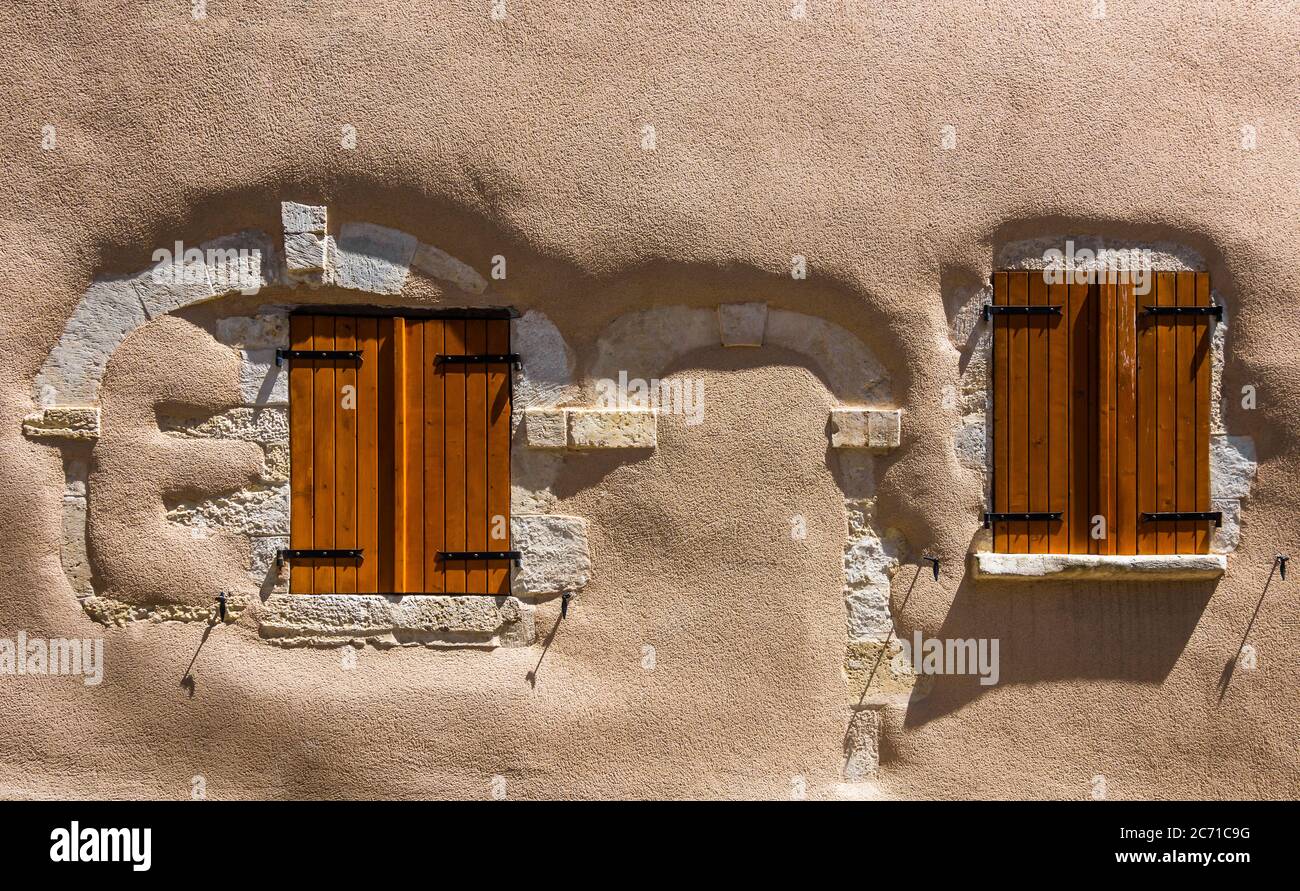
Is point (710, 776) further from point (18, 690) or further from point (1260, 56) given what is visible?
point (1260, 56)

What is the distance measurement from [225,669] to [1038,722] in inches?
148

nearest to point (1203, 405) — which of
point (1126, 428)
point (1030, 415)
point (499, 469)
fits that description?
point (1126, 428)

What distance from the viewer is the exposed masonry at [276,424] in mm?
3520

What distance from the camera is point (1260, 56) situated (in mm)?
Result: 3648

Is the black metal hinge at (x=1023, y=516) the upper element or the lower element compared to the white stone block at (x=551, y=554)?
upper

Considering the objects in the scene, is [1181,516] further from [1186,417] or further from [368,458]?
[368,458]

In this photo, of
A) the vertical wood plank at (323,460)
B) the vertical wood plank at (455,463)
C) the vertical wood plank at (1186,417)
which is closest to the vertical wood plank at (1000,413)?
the vertical wood plank at (1186,417)

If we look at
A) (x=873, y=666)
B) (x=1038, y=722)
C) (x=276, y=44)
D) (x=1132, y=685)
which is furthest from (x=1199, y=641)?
(x=276, y=44)

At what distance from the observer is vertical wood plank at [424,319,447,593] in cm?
366

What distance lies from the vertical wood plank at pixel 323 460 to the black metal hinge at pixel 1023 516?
3.08 meters

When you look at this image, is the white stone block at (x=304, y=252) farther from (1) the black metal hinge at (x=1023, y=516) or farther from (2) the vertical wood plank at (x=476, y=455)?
(1) the black metal hinge at (x=1023, y=516)

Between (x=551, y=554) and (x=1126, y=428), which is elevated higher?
(x=1126, y=428)

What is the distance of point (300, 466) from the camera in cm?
362

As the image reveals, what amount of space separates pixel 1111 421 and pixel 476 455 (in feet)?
9.83
